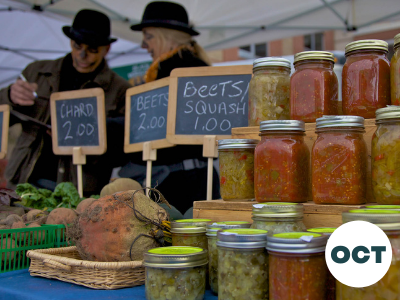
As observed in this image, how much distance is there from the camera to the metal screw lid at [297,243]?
0.90m

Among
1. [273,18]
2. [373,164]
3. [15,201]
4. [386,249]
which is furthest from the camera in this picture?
[273,18]

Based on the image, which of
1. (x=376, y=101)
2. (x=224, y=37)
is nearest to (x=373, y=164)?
(x=376, y=101)

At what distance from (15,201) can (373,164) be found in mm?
1964

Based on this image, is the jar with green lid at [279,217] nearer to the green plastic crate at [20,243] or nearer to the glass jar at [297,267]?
the glass jar at [297,267]

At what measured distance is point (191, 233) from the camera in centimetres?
128

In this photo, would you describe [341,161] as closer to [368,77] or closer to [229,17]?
[368,77]

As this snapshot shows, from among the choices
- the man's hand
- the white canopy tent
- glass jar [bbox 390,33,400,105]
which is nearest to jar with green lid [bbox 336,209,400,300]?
glass jar [bbox 390,33,400,105]

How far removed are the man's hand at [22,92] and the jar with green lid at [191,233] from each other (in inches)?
104

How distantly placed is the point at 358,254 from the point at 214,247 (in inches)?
17.7

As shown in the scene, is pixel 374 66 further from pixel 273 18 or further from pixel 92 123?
pixel 273 18

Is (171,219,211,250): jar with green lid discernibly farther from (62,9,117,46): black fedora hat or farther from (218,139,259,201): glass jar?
(62,9,117,46): black fedora hat

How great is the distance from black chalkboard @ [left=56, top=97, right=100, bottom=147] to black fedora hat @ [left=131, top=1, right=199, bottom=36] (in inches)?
31.0

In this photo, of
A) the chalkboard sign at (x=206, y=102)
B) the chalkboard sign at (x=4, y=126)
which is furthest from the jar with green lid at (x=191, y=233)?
the chalkboard sign at (x=4, y=126)

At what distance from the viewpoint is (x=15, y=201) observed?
2279 millimetres
